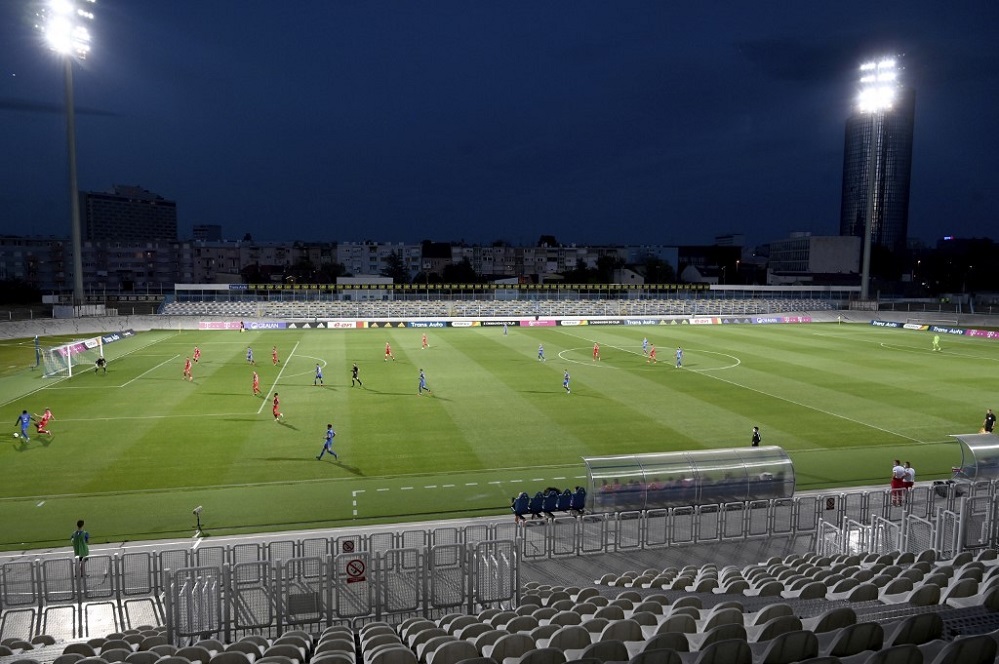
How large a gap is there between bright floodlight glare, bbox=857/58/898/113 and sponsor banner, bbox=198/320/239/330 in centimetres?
6537

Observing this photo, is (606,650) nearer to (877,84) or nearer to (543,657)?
(543,657)

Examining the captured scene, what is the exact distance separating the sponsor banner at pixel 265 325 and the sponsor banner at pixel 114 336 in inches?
403

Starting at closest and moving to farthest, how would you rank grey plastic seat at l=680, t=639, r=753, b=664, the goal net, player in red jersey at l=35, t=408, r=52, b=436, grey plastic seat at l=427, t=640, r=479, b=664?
grey plastic seat at l=680, t=639, r=753, b=664 < grey plastic seat at l=427, t=640, r=479, b=664 < player in red jersey at l=35, t=408, r=52, b=436 < the goal net

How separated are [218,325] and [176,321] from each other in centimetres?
398

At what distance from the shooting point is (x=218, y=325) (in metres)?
65.1

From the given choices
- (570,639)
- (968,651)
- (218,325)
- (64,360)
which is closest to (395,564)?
(570,639)

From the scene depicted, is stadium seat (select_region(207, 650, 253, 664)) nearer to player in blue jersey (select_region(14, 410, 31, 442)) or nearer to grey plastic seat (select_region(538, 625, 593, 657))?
grey plastic seat (select_region(538, 625, 593, 657))

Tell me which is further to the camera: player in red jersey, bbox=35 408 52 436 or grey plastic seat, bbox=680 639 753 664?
player in red jersey, bbox=35 408 52 436

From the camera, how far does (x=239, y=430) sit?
2527cm

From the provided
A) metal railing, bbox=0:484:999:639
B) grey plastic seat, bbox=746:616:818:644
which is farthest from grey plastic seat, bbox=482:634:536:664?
metal railing, bbox=0:484:999:639

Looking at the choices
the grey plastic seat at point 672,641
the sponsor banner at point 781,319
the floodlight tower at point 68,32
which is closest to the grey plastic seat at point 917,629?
the grey plastic seat at point 672,641

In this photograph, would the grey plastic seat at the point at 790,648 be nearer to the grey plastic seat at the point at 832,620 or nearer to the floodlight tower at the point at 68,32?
the grey plastic seat at the point at 832,620

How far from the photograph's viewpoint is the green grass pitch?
58.4 feet

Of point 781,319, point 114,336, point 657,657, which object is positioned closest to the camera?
point 657,657
